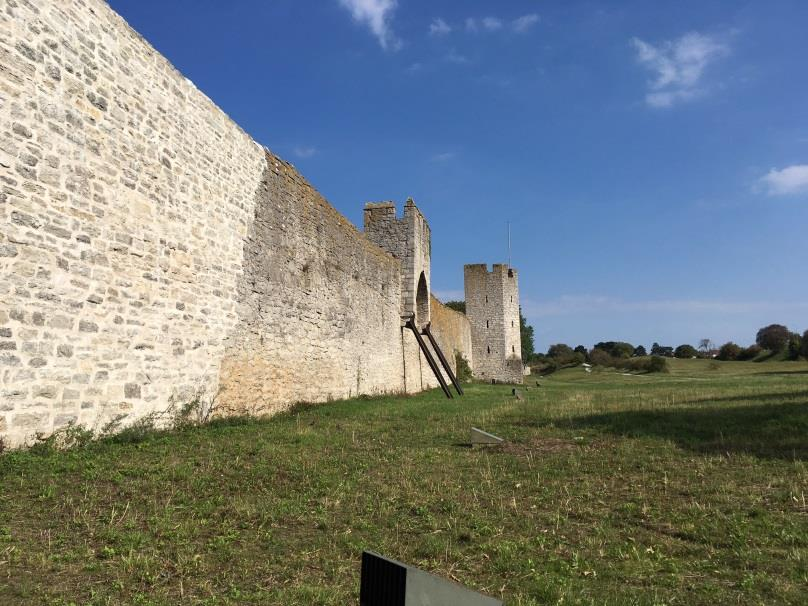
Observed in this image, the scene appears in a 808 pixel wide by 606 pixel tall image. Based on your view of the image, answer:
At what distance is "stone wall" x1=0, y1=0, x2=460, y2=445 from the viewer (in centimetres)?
560

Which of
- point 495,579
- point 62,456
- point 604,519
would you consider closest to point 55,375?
point 62,456

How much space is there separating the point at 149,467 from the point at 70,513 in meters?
1.27

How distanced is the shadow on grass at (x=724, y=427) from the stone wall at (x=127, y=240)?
6.11 m

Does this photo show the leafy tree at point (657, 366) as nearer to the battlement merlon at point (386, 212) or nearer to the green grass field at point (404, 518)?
the battlement merlon at point (386, 212)

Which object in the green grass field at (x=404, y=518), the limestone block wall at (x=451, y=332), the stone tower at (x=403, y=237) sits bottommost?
the green grass field at (x=404, y=518)

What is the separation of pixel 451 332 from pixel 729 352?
47361 millimetres

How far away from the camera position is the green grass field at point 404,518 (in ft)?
10.7

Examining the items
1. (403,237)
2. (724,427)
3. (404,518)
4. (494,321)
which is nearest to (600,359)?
(494,321)

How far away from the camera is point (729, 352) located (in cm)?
6262

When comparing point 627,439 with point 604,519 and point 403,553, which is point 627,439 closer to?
point 604,519

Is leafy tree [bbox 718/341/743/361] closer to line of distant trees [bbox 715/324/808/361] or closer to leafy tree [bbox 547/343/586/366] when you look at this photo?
line of distant trees [bbox 715/324/808/361]

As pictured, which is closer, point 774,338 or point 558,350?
Result: point 774,338

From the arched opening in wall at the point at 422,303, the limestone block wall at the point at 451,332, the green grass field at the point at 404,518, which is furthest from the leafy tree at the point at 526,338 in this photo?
the green grass field at the point at 404,518

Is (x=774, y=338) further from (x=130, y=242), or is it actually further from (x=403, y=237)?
(x=130, y=242)
